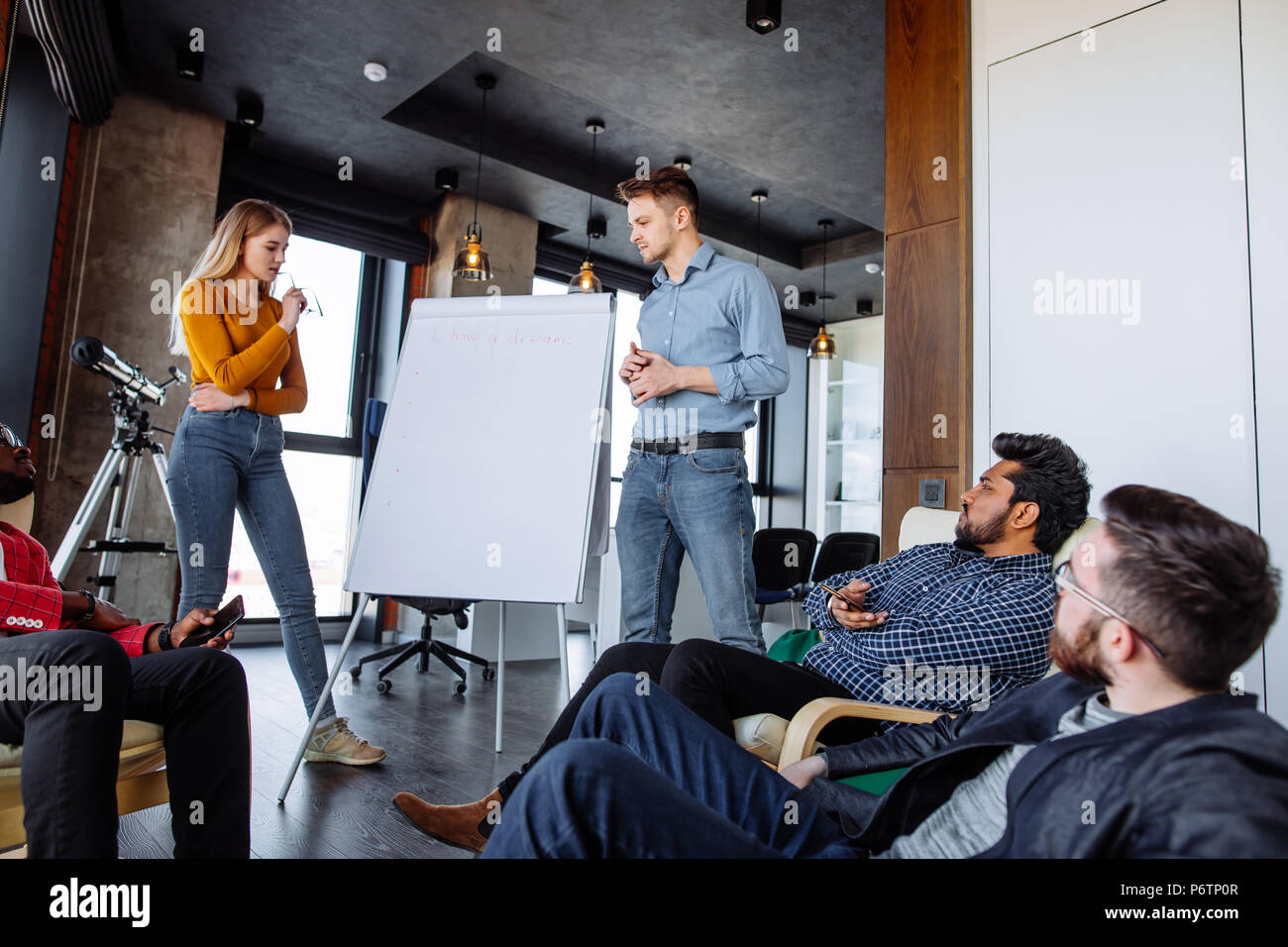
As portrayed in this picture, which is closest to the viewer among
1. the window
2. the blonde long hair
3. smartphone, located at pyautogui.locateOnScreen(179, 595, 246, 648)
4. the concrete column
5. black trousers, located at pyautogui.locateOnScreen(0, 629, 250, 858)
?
black trousers, located at pyautogui.locateOnScreen(0, 629, 250, 858)

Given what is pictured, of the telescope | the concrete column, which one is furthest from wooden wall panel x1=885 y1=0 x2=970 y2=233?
the concrete column

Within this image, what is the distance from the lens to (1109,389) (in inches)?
84.8

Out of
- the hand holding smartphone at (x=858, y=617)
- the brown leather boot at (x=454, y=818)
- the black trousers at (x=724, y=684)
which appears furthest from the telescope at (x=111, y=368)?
the hand holding smartphone at (x=858, y=617)

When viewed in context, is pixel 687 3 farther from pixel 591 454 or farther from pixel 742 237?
pixel 742 237

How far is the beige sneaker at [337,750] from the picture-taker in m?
2.47

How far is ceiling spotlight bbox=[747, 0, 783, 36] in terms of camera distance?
10.5 ft

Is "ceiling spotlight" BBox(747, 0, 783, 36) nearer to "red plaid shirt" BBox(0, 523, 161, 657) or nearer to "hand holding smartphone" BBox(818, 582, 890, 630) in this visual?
"hand holding smartphone" BBox(818, 582, 890, 630)

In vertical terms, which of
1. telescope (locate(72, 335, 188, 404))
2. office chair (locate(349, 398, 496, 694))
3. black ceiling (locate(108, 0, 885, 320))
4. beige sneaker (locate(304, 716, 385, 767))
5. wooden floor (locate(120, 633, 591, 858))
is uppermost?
black ceiling (locate(108, 0, 885, 320))

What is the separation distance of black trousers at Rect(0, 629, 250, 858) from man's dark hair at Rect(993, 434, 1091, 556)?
158cm

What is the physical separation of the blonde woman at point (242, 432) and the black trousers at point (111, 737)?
780 millimetres

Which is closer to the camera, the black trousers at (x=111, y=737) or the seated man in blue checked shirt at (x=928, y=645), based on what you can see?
the black trousers at (x=111, y=737)

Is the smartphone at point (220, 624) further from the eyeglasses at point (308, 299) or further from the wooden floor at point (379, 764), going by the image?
the eyeglasses at point (308, 299)
